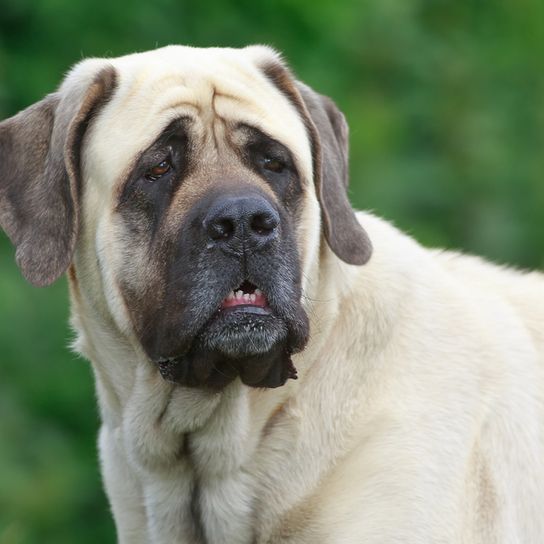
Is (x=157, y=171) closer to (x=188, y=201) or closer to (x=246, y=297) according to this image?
(x=188, y=201)


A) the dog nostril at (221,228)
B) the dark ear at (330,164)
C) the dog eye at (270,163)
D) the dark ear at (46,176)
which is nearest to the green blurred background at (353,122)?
the dark ear at (46,176)

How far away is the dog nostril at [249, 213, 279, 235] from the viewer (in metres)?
4.15

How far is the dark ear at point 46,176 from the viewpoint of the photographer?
4.50 meters

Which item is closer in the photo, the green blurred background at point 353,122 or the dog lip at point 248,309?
the dog lip at point 248,309

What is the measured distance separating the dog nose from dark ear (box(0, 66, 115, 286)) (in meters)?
0.59

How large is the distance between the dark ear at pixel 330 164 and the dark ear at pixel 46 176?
2.05 ft

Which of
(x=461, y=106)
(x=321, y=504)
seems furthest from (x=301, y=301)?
→ (x=461, y=106)

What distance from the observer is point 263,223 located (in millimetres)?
4164

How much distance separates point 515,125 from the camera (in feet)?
39.1

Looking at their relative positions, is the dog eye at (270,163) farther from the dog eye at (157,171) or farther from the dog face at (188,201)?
the dog eye at (157,171)

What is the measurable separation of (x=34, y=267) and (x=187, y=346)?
24.9 inches

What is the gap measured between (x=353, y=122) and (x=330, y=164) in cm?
581

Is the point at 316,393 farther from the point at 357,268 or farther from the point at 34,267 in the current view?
the point at 34,267

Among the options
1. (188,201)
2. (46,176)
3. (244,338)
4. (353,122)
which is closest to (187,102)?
(188,201)
